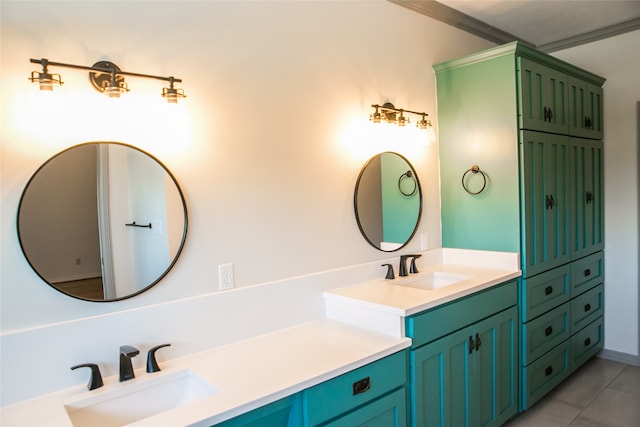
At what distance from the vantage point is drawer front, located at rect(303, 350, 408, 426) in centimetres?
162

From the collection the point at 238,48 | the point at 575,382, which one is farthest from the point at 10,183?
the point at 575,382

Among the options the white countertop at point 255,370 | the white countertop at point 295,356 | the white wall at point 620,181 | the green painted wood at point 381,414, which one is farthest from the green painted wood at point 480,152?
the white wall at point 620,181

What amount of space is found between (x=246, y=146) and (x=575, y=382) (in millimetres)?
3008

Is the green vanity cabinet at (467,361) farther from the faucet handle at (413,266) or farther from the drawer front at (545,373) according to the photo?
the faucet handle at (413,266)

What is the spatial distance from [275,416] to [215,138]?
1.16 m

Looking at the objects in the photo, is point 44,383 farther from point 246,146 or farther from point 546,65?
point 546,65

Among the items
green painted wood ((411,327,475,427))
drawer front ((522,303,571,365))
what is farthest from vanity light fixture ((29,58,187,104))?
drawer front ((522,303,571,365))

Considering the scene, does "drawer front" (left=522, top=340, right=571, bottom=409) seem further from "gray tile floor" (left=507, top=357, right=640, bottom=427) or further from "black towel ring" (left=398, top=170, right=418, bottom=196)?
"black towel ring" (left=398, top=170, right=418, bottom=196)

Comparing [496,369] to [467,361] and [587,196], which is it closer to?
[467,361]

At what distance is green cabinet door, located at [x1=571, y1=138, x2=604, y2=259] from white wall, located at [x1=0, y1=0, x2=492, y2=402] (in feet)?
4.40

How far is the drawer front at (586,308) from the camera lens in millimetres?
3305

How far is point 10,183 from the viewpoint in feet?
4.81

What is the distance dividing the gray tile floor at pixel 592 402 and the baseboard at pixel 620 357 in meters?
0.08

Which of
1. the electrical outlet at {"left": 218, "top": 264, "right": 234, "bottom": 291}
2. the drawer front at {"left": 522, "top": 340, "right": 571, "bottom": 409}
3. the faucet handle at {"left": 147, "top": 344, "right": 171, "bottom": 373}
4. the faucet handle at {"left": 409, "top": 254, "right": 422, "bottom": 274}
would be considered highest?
the electrical outlet at {"left": 218, "top": 264, "right": 234, "bottom": 291}
